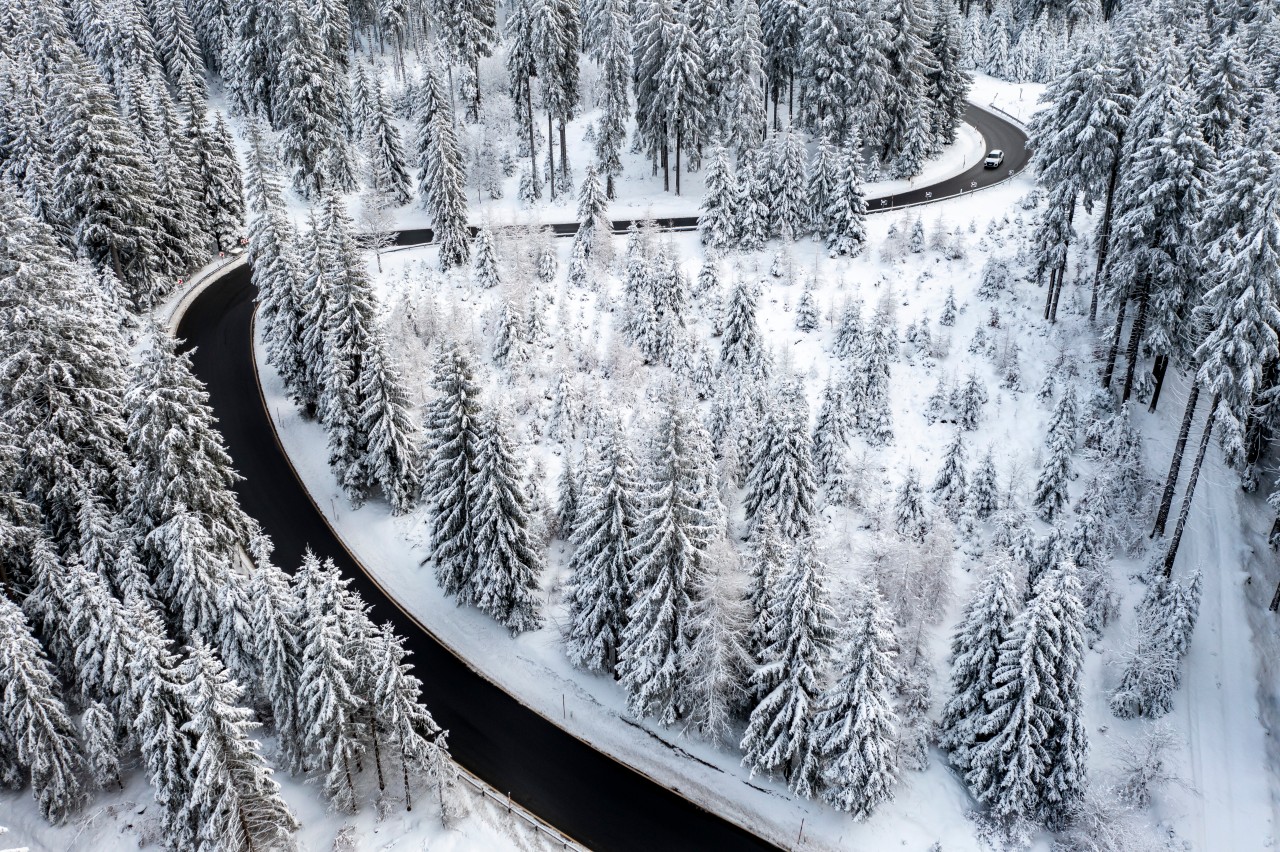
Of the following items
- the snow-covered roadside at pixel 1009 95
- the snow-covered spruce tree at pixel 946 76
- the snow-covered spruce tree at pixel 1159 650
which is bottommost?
the snow-covered spruce tree at pixel 1159 650

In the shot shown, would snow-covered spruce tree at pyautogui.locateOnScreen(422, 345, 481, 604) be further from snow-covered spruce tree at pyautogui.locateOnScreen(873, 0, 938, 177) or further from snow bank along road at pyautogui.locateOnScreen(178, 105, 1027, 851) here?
snow-covered spruce tree at pyautogui.locateOnScreen(873, 0, 938, 177)

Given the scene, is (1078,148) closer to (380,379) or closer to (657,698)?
(657,698)

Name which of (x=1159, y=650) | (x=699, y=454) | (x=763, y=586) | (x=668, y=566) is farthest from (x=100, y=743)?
(x=1159, y=650)

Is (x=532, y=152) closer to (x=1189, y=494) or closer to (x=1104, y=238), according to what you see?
(x=1104, y=238)

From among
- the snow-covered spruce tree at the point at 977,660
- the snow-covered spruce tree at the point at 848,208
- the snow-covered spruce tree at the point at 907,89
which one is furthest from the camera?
the snow-covered spruce tree at the point at 907,89

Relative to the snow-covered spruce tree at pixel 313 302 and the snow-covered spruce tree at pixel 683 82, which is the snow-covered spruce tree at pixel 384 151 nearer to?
the snow-covered spruce tree at pixel 313 302

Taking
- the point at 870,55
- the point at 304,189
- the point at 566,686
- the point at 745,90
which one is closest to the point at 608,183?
the point at 745,90

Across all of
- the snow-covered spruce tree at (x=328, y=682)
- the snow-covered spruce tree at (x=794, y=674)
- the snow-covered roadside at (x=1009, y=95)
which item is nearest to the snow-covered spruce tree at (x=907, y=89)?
the snow-covered roadside at (x=1009, y=95)
